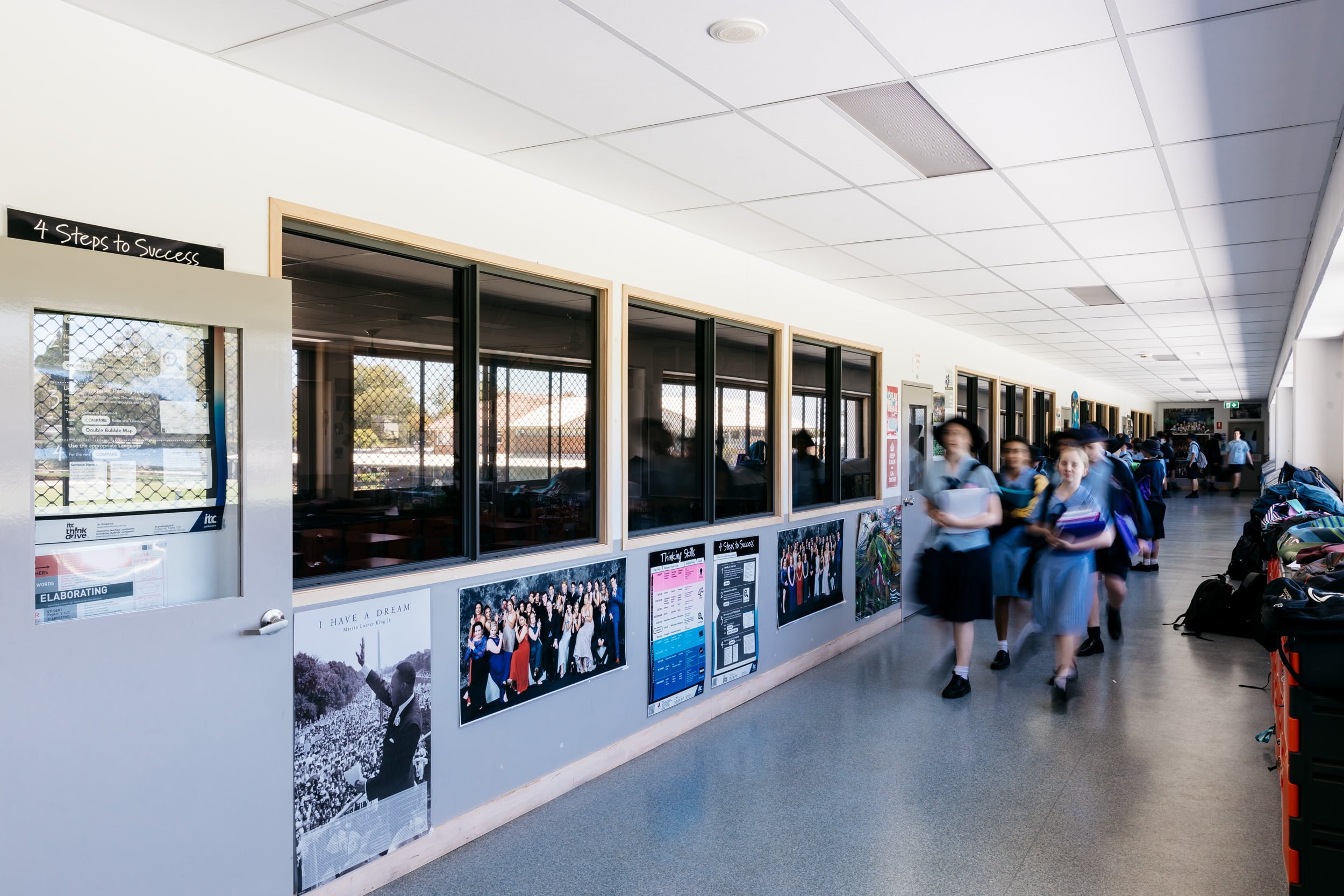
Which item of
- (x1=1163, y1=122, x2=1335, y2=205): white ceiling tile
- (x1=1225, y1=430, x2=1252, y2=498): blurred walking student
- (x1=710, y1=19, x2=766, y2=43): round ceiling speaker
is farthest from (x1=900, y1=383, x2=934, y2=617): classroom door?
(x1=1225, y1=430, x2=1252, y2=498): blurred walking student

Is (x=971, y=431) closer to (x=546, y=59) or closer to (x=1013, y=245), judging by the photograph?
(x=1013, y=245)

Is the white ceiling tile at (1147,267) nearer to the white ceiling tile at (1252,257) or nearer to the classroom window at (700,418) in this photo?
the white ceiling tile at (1252,257)

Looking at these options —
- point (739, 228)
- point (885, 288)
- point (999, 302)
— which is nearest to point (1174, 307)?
point (999, 302)

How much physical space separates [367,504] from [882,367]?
4.00m

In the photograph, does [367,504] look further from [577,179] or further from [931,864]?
[931,864]

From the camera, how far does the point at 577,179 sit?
3.63 m

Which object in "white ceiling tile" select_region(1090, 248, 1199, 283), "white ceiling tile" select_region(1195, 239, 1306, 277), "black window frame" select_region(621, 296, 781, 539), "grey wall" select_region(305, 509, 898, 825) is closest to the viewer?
"grey wall" select_region(305, 509, 898, 825)

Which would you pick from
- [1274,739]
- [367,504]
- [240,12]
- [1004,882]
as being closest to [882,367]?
[1274,739]

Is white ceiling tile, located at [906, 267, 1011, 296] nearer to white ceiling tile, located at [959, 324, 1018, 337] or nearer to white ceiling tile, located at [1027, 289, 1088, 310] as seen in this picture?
white ceiling tile, located at [1027, 289, 1088, 310]

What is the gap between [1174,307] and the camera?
7074 mm

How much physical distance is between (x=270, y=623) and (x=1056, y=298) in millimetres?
5992

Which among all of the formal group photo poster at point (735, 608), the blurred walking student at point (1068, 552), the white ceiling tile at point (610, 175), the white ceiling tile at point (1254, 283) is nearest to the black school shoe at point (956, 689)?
the blurred walking student at point (1068, 552)

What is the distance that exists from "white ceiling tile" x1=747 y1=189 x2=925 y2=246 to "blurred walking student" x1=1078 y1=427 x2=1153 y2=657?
5.91 ft

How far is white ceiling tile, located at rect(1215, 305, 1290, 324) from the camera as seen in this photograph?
7.10 metres
